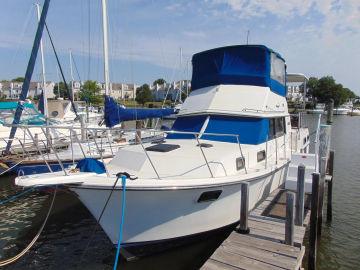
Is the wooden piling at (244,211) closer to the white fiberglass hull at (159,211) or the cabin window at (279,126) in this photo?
the white fiberglass hull at (159,211)

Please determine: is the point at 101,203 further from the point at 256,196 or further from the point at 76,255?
the point at 256,196

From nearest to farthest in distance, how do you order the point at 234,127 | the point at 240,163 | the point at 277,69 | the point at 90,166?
the point at 90,166
the point at 240,163
the point at 234,127
the point at 277,69

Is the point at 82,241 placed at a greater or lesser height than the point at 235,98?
lesser

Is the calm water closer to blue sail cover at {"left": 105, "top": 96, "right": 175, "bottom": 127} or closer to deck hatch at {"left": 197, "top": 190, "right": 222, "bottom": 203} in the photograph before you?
deck hatch at {"left": 197, "top": 190, "right": 222, "bottom": 203}

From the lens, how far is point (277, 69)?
34.7 feet

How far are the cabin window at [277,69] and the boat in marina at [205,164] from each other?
0.10 feet

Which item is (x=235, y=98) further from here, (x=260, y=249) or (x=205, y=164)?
(x=260, y=249)

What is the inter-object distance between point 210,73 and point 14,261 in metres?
6.99

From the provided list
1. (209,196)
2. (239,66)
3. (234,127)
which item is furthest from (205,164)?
(239,66)

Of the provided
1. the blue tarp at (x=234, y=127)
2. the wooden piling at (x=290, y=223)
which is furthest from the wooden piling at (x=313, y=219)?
the blue tarp at (x=234, y=127)

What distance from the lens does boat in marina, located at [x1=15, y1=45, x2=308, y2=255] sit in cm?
615

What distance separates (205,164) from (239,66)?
3913 mm

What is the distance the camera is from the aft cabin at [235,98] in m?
8.80

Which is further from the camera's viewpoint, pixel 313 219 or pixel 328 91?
pixel 328 91
